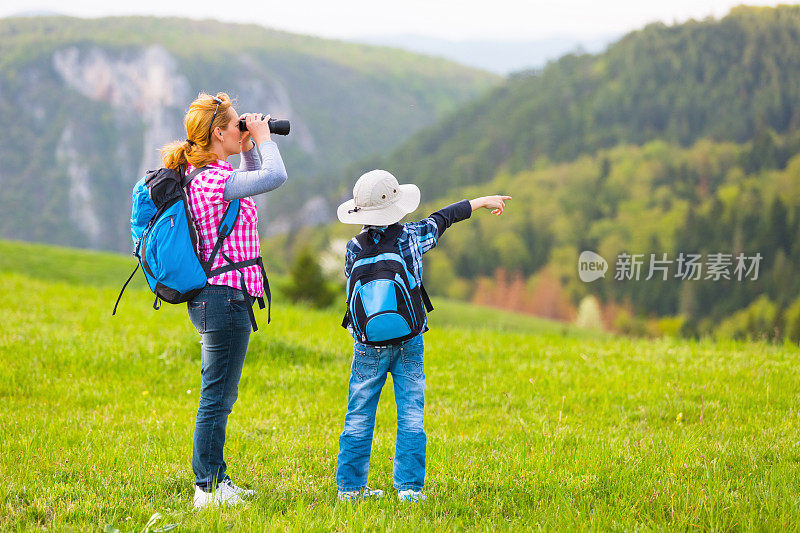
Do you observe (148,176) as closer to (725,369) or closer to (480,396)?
(480,396)

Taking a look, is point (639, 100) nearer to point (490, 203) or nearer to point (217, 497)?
point (490, 203)

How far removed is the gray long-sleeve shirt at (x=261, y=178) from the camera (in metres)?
4.61

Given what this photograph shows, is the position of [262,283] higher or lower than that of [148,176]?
lower

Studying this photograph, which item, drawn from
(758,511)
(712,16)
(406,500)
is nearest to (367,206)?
(406,500)

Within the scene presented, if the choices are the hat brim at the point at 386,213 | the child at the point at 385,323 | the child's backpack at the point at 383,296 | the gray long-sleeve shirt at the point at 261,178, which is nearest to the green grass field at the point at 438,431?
the child at the point at 385,323

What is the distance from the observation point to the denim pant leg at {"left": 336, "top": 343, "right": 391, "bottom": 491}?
16.4 ft

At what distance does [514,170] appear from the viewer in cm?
16338

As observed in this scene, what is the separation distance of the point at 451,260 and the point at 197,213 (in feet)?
416

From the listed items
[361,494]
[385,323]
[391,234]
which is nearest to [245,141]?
[391,234]

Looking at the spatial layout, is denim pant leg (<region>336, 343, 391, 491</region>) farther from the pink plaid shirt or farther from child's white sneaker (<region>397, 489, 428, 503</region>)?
the pink plaid shirt

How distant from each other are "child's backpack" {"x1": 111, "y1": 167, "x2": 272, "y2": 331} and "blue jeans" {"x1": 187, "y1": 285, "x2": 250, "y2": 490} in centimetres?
15

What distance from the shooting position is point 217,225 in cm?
479

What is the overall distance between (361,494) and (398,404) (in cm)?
71

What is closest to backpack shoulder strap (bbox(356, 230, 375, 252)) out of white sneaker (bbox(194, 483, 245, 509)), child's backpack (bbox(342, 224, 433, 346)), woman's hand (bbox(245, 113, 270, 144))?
child's backpack (bbox(342, 224, 433, 346))
